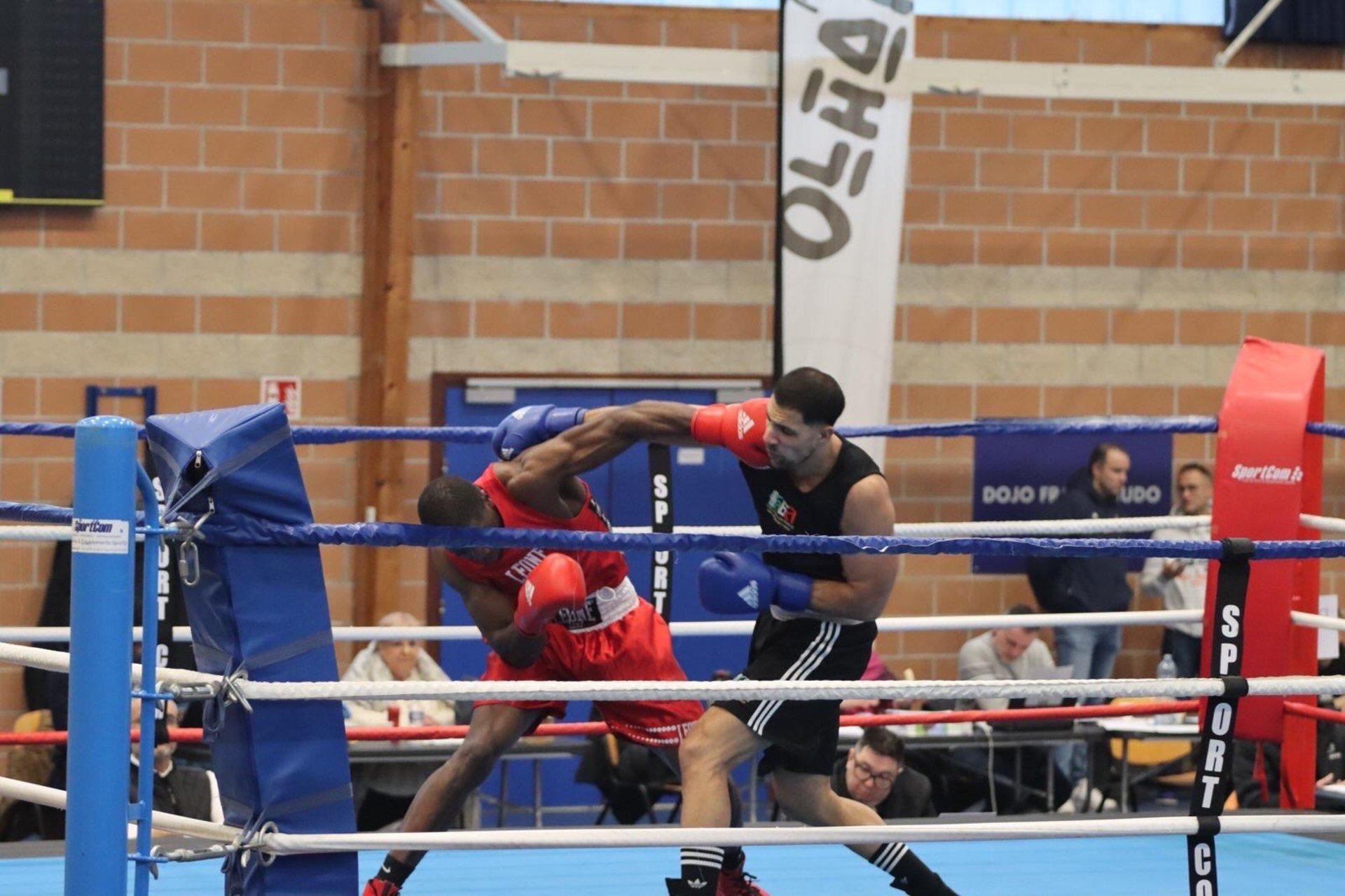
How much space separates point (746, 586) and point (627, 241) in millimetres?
4604

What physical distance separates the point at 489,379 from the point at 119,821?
5024mm

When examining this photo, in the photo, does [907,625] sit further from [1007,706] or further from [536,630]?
[1007,706]

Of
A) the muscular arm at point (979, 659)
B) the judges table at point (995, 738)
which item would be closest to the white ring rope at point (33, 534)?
the judges table at point (995, 738)

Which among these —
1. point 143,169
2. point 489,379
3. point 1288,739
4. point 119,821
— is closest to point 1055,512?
point 489,379

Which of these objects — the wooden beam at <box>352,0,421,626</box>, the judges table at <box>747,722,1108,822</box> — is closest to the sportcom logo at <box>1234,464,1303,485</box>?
the judges table at <box>747,722,1108,822</box>

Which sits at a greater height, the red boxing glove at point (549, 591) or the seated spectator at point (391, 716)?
the red boxing glove at point (549, 591)

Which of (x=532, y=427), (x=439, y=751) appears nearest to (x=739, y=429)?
(x=532, y=427)

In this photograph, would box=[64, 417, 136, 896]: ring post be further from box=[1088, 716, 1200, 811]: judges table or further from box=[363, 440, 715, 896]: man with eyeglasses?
box=[1088, 716, 1200, 811]: judges table

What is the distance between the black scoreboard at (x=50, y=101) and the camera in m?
6.63

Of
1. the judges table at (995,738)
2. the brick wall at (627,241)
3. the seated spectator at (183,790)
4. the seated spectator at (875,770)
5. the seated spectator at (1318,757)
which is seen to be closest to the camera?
the seated spectator at (875,770)

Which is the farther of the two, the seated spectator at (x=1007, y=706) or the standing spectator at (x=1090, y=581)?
the standing spectator at (x=1090, y=581)

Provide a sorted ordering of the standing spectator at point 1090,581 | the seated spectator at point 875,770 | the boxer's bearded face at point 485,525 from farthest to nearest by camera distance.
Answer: the standing spectator at point 1090,581 → the seated spectator at point 875,770 → the boxer's bearded face at point 485,525

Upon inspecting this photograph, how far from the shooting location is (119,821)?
7.04 ft

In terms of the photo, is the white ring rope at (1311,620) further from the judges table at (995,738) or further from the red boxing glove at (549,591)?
the judges table at (995,738)
